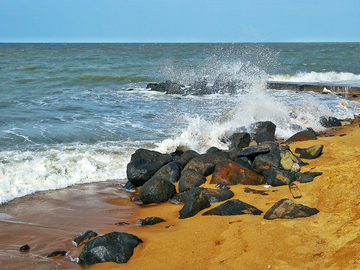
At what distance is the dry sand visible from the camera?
10.1 feet

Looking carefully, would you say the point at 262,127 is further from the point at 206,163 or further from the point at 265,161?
the point at 265,161

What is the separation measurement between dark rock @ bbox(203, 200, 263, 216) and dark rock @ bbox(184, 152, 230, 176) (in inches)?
67.1

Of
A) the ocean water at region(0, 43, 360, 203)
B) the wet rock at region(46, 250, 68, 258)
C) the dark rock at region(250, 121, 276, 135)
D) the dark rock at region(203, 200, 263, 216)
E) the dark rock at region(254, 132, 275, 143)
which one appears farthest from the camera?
the dark rock at region(250, 121, 276, 135)

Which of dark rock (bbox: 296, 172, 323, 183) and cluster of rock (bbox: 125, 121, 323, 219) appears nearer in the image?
cluster of rock (bbox: 125, 121, 323, 219)

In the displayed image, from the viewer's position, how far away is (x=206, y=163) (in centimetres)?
614

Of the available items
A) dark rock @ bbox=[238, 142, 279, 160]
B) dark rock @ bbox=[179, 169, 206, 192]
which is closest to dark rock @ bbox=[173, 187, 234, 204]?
dark rock @ bbox=[179, 169, 206, 192]

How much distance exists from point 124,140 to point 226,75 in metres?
13.2

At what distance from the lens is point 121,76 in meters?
26.1

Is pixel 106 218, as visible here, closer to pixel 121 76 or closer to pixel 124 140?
pixel 124 140

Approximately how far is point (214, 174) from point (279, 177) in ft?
3.44

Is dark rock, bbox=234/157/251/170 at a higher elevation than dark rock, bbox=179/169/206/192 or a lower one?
higher

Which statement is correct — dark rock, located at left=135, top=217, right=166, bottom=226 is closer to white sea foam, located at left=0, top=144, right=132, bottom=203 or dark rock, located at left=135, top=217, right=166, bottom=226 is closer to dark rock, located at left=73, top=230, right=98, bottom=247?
dark rock, located at left=73, top=230, right=98, bottom=247

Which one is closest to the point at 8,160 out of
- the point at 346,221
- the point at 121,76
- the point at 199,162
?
the point at 199,162

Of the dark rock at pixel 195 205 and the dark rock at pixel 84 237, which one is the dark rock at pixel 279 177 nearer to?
the dark rock at pixel 195 205
